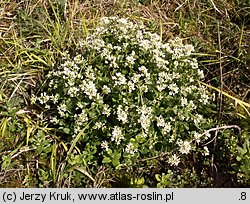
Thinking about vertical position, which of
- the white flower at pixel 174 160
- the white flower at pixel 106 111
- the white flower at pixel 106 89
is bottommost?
the white flower at pixel 174 160

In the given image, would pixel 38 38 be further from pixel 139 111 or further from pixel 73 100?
pixel 139 111

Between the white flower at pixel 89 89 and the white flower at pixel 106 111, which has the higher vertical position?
the white flower at pixel 89 89

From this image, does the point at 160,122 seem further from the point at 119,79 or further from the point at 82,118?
the point at 82,118

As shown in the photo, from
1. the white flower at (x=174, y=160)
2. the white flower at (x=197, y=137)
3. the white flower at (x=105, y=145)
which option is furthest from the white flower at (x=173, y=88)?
the white flower at (x=105, y=145)

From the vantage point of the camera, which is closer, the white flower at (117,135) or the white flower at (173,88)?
the white flower at (117,135)

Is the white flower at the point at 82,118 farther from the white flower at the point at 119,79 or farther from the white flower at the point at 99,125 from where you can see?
the white flower at the point at 119,79

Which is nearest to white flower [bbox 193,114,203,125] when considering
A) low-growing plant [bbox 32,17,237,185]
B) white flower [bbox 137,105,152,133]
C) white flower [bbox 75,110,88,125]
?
low-growing plant [bbox 32,17,237,185]

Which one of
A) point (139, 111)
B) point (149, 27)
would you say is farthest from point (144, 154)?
point (149, 27)

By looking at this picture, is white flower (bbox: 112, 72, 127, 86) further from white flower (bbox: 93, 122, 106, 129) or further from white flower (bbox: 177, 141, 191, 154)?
white flower (bbox: 177, 141, 191, 154)

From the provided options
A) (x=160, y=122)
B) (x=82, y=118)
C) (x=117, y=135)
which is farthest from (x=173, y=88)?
(x=82, y=118)
